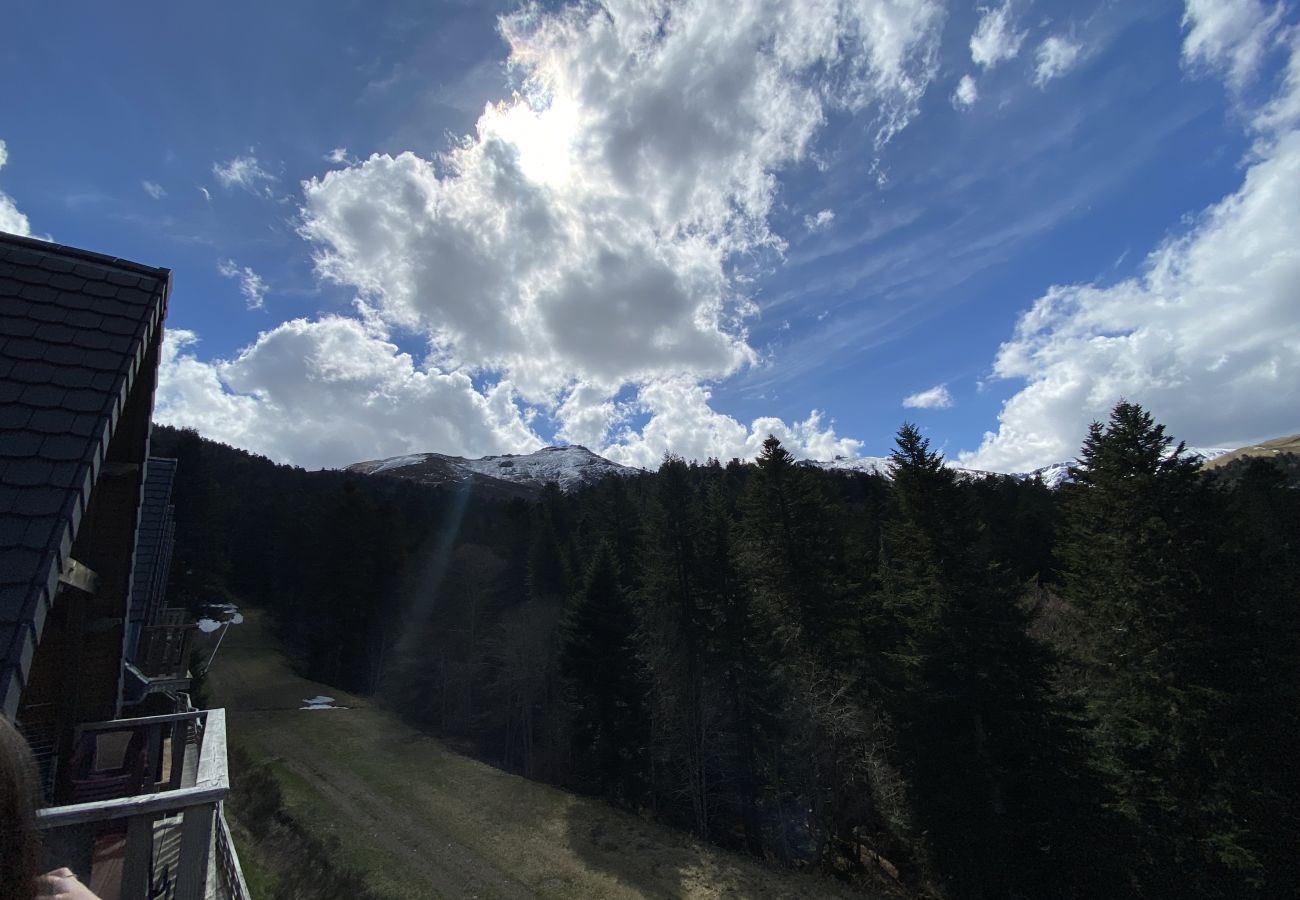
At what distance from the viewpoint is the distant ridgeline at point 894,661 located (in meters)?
15.4

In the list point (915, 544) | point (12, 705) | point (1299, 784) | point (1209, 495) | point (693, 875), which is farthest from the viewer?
point (915, 544)

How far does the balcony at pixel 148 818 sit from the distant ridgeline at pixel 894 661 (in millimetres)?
17836

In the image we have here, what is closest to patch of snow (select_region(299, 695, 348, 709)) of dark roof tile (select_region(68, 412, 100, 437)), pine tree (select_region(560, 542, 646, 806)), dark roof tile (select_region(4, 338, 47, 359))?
pine tree (select_region(560, 542, 646, 806))

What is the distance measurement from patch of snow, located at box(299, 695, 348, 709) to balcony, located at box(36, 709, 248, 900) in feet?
72.7

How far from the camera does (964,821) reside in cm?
1692

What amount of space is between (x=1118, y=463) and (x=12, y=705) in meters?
23.7

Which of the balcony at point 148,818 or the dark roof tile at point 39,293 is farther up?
the dark roof tile at point 39,293

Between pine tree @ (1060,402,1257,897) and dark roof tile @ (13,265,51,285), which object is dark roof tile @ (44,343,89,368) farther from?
pine tree @ (1060,402,1257,897)

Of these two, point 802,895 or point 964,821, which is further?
point 802,895

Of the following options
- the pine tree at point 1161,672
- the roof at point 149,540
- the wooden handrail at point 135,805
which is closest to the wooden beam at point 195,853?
the wooden handrail at point 135,805

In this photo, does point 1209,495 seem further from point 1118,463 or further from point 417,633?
point 417,633

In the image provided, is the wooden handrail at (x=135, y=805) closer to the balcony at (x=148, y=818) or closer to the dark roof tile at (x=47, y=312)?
the balcony at (x=148, y=818)

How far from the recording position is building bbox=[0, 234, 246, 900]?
285 cm

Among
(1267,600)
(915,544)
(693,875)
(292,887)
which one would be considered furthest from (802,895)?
(1267,600)
